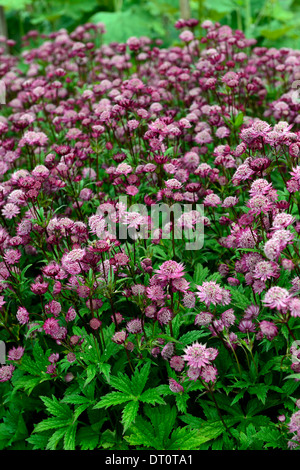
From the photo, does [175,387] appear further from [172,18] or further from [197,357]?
[172,18]

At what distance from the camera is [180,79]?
12.3 ft

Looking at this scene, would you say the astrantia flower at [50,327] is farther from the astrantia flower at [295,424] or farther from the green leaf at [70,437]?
the astrantia flower at [295,424]

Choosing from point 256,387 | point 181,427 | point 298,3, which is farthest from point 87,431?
point 298,3

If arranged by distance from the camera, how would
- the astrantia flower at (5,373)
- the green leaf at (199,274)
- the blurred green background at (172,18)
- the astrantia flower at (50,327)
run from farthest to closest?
1. the blurred green background at (172,18)
2. the green leaf at (199,274)
3. the astrantia flower at (5,373)
4. the astrantia flower at (50,327)

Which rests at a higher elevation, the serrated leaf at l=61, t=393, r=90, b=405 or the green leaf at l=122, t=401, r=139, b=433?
the green leaf at l=122, t=401, r=139, b=433

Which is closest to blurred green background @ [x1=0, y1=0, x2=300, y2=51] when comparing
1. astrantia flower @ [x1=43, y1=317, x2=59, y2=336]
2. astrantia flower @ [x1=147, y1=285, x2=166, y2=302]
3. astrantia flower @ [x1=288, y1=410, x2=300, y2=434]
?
astrantia flower @ [x1=147, y1=285, x2=166, y2=302]

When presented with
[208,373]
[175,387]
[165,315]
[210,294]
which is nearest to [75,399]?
[175,387]

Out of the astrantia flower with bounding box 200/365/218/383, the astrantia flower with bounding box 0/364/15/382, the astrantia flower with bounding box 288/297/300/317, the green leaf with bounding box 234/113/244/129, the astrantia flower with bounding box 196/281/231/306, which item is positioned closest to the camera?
the astrantia flower with bounding box 288/297/300/317

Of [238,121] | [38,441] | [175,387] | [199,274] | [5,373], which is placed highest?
[238,121]

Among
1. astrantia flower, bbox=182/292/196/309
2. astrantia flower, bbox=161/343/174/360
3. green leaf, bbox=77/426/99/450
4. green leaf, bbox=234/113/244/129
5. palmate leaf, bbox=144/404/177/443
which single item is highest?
green leaf, bbox=234/113/244/129

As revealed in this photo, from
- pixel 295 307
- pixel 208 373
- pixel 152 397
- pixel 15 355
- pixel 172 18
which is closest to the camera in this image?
pixel 295 307

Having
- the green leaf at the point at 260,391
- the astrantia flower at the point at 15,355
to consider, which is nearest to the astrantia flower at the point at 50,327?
the astrantia flower at the point at 15,355

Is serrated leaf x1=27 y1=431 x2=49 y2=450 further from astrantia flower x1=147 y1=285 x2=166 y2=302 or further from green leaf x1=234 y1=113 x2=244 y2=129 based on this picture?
green leaf x1=234 y1=113 x2=244 y2=129

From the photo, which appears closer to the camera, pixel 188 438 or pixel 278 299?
pixel 278 299
